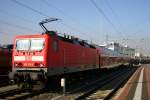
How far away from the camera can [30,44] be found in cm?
1695

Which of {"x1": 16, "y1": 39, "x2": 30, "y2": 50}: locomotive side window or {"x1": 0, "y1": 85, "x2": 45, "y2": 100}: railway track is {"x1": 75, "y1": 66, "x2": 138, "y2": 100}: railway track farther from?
{"x1": 16, "y1": 39, "x2": 30, "y2": 50}: locomotive side window

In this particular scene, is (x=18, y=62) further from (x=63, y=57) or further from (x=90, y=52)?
(x=90, y=52)

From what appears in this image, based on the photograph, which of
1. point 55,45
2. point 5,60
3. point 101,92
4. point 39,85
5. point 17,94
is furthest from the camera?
point 5,60

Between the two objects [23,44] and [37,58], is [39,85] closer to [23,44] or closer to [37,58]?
[37,58]

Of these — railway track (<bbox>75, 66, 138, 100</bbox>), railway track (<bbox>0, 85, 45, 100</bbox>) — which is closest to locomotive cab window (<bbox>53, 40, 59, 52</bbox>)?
railway track (<bbox>0, 85, 45, 100</bbox>)

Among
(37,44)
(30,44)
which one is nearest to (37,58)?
(37,44)

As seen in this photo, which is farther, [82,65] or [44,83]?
[82,65]

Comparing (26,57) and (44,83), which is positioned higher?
(26,57)

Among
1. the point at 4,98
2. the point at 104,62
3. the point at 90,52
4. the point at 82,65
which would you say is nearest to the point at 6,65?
the point at 82,65

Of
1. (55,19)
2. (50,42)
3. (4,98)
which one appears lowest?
(4,98)

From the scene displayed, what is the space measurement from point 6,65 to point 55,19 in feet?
23.8

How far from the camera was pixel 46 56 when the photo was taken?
1630 centimetres

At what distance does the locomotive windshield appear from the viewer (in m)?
16.7

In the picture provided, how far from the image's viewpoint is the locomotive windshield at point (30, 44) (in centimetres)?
1666
